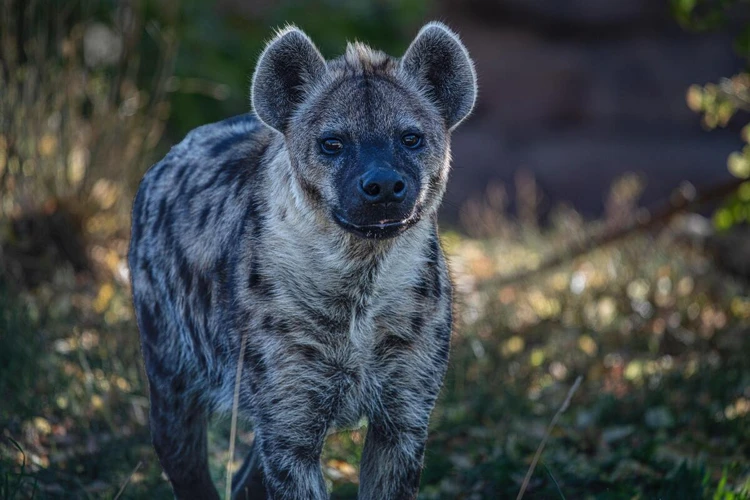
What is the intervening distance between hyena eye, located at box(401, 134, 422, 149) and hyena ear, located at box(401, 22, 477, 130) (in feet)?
0.55

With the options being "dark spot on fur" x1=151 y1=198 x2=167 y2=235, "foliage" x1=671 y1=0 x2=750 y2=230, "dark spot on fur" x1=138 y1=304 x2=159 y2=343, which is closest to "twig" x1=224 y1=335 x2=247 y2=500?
"dark spot on fur" x1=138 y1=304 x2=159 y2=343

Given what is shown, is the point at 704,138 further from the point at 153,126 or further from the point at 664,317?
the point at 153,126

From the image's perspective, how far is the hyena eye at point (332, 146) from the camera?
260 centimetres

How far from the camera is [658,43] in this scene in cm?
970

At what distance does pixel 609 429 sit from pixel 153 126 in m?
2.91

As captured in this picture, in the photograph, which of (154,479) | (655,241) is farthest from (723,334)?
(154,479)

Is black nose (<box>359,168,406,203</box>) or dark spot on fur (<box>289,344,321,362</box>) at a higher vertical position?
black nose (<box>359,168,406,203</box>)

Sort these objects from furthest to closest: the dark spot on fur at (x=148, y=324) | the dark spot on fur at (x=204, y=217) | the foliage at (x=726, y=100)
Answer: the foliage at (x=726, y=100) → the dark spot on fur at (x=148, y=324) → the dark spot on fur at (x=204, y=217)

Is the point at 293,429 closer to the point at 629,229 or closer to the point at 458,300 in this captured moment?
the point at 458,300

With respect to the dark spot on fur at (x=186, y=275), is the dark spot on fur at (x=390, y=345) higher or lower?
higher

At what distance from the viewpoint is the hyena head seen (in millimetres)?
2502

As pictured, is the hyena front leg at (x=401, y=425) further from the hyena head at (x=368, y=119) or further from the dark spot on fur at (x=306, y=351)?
the hyena head at (x=368, y=119)

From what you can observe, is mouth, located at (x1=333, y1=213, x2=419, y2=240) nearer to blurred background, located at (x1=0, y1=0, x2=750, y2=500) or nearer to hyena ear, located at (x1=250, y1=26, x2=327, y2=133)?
hyena ear, located at (x1=250, y1=26, x2=327, y2=133)

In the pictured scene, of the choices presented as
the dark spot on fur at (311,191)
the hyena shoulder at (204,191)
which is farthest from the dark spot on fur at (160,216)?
the dark spot on fur at (311,191)
